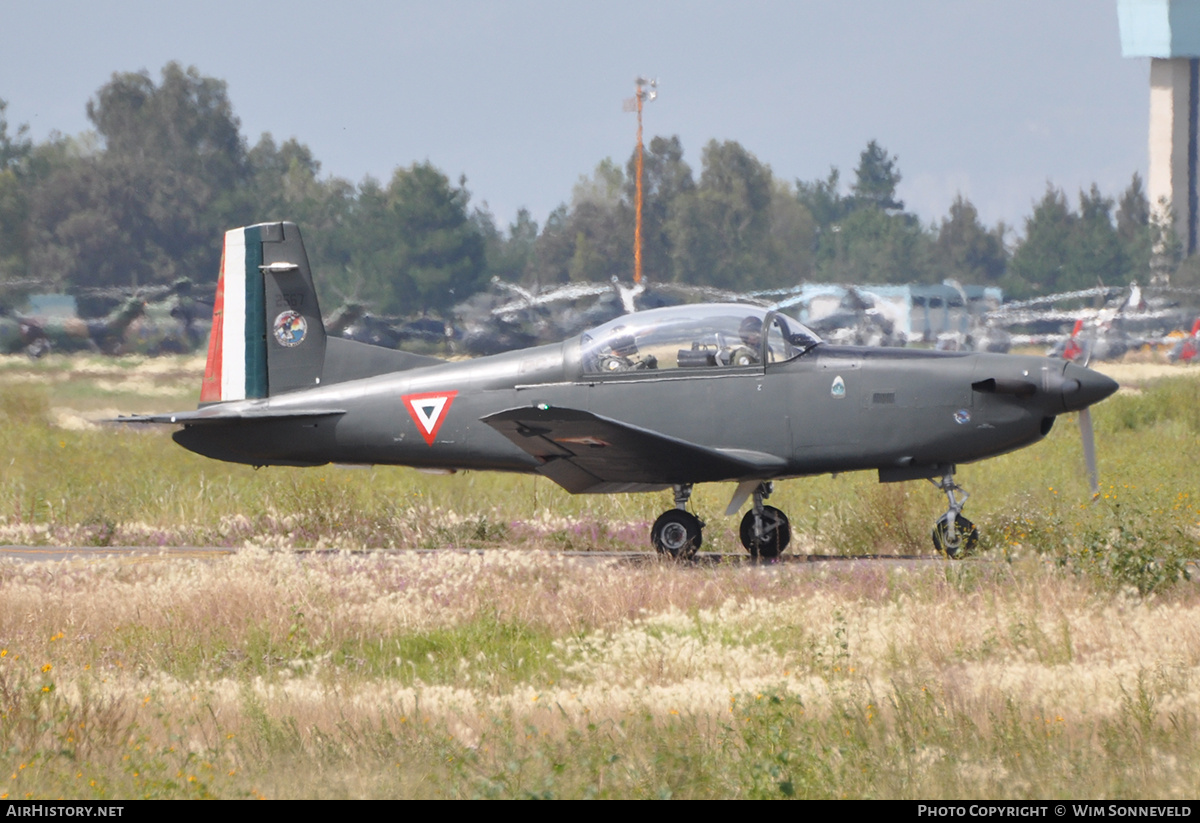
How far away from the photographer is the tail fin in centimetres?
1265

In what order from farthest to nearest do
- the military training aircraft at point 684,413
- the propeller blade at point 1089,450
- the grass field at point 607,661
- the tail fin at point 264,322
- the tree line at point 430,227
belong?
the tree line at point 430,227 → the tail fin at point 264,322 → the propeller blade at point 1089,450 → the military training aircraft at point 684,413 → the grass field at point 607,661

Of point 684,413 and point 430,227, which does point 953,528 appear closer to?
point 684,413

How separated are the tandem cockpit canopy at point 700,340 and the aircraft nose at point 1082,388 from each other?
200cm

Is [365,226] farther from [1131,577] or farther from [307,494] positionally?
[1131,577]

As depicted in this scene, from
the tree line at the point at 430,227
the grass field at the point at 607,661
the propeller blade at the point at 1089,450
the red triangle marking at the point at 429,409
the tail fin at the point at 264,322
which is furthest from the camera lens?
the tree line at the point at 430,227

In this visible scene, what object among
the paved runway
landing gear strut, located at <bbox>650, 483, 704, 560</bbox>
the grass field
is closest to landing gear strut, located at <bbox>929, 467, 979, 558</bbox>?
the paved runway

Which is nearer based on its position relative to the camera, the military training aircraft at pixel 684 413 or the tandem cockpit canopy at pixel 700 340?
the military training aircraft at pixel 684 413

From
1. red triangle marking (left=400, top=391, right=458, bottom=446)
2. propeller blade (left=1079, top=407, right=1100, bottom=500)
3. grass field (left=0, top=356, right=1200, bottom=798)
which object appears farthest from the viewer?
red triangle marking (left=400, top=391, right=458, bottom=446)

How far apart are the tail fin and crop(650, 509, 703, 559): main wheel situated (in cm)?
375

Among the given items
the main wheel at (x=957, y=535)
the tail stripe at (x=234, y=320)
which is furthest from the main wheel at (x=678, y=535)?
the tail stripe at (x=234, y=320)

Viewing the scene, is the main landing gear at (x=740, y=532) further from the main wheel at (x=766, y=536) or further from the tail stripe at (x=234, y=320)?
the tail stripe at (x=234, y=320)

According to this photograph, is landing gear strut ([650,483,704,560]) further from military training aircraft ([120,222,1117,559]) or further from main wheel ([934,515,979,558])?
Answer: main wheel ([934,515,979,558])

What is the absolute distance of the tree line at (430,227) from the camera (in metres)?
59.3

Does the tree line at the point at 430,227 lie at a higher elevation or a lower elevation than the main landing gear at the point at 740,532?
higher
